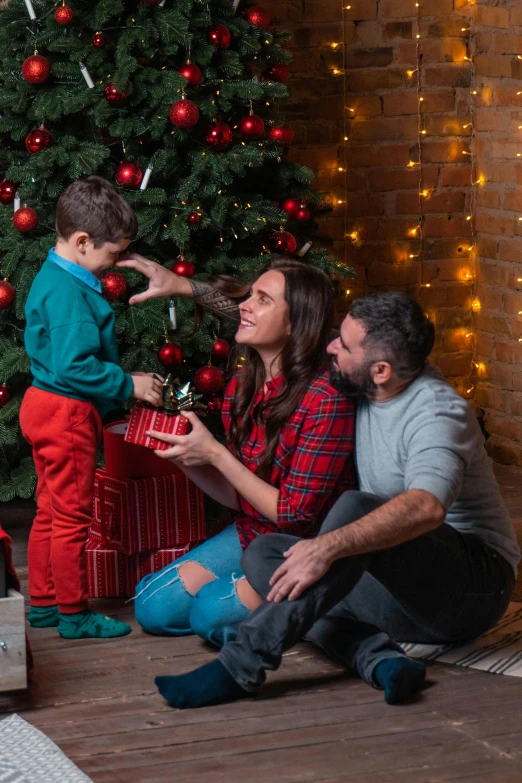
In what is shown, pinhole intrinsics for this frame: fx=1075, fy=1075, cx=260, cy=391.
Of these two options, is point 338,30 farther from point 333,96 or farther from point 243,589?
point 243,589

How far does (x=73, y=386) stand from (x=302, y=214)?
1.39 meters

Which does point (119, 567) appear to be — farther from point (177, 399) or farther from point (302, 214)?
point (302, 214)

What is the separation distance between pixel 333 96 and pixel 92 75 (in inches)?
52.6

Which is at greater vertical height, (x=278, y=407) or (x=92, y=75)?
(x=92, y=75)

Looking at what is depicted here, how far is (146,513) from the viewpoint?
301 centimetres

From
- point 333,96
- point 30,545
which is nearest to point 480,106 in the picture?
point 333,96

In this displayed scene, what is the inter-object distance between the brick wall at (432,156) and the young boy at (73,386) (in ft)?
6.65

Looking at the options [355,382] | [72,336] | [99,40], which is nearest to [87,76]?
[99,40]

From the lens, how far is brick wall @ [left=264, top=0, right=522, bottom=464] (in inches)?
176

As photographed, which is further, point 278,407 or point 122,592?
point 122,592

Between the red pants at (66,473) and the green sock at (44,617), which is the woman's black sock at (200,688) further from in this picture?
the green sock at (44,617)

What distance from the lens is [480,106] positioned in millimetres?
4613

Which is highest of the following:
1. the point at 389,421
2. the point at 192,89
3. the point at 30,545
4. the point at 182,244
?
the point at 192,89

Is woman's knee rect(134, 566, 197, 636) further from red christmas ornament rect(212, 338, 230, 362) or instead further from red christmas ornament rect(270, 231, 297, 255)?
red christmas ornament rect(270, 231, 297, 255)
